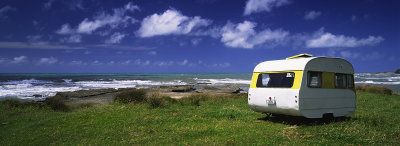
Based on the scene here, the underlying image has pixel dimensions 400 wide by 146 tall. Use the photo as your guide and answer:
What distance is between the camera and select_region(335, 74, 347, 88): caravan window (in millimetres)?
10992

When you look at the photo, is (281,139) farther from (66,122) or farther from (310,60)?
(66,122)

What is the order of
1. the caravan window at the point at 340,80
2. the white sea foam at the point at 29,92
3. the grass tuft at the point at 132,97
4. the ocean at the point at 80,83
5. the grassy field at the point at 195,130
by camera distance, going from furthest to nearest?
the ocean at the point at 80,83 → the white sea foam at the point at 29,92 → the grass tuft at the point at 132,97 → the caravan window at the point at 340,80 → the grassy field at the point at 195,130

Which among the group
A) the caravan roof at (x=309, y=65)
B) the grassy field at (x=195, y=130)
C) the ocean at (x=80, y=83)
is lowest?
the grassy field at (x=195, y=130)

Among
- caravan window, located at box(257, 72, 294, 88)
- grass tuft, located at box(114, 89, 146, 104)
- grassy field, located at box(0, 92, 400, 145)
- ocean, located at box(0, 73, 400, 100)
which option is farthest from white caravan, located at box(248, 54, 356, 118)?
ocean, located at box(0, 73, 400, 100)

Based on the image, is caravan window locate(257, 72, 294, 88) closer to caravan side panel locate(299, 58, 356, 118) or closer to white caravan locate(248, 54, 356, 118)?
white caravan locate(248, 54, 356, 118)

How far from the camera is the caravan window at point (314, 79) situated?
997cm

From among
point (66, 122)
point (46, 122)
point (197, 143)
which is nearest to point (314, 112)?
point (197, 143)

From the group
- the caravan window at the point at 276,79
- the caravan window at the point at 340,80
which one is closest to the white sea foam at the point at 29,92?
the caravan window at the point at 276,79

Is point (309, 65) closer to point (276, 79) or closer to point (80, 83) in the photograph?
point (276, 79)

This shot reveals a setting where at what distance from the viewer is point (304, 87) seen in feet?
31.7

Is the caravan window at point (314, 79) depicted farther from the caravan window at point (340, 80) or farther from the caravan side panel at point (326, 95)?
the caravan window at point (340, 80)

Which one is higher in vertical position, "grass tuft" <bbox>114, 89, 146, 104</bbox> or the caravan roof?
the caravan roof

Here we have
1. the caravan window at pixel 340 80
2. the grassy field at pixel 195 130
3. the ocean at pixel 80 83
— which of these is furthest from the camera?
the ocean at pixel 80 83

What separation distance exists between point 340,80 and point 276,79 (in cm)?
278
